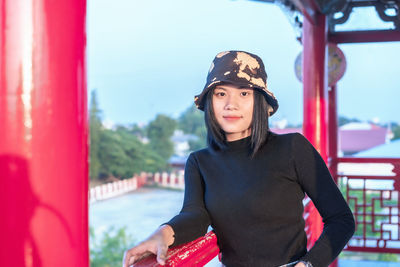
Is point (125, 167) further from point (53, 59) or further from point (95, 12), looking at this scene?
point (53, 59)

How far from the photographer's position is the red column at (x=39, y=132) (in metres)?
0.54

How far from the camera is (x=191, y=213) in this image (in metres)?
0.93

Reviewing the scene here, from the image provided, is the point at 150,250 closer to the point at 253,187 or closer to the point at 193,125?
the point at 253,187

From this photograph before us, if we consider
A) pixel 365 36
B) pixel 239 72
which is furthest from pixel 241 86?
pixel 365 36

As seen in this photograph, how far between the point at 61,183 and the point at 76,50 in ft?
0.52

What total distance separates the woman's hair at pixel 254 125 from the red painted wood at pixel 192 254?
0.61 ft

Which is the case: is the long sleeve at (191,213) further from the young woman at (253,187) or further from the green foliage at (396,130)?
the green foliage at (396,130)

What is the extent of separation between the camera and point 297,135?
95 centimetres

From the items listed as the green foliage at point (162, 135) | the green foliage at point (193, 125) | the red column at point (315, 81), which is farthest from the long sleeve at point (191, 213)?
the green foliage at point (193, 125)

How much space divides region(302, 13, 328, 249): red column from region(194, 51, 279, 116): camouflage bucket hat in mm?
2619

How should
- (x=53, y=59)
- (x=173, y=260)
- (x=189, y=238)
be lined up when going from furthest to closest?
(x=189, y=238), (x=173, y=260), (x=53, y=59)

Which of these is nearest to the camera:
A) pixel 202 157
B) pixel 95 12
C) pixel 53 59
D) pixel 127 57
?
pixel 53 59

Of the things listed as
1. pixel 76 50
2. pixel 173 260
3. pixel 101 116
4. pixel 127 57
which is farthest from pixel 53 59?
pixel 127 57

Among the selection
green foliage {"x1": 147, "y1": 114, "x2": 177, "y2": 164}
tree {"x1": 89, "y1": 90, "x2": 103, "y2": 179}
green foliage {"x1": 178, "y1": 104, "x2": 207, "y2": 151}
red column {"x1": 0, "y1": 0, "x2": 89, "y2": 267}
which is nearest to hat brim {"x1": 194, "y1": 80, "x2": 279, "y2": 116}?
red column {"x1": 0, "y1": 0, "x2": 89, "y2": 267}
